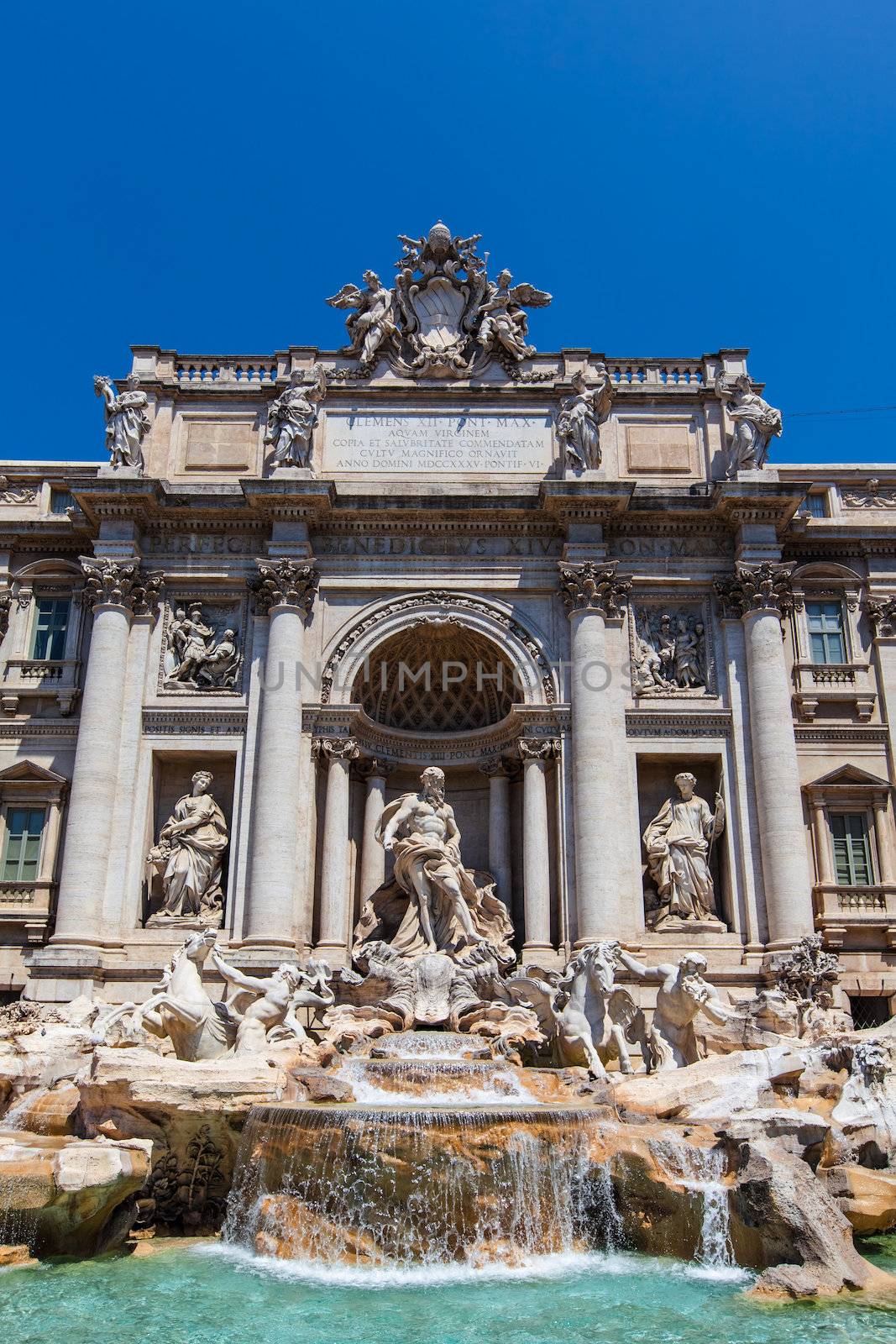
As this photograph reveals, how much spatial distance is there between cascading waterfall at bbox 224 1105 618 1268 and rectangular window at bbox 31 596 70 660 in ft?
44.7

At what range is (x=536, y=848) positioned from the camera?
2234 centimetres

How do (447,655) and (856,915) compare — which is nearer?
(856,915)

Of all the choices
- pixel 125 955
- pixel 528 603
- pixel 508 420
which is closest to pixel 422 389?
pixel 508 420

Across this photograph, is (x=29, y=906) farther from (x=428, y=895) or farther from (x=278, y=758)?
(x=428, y=895)

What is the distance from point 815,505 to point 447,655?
8.76 m

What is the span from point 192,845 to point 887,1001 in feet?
44.1

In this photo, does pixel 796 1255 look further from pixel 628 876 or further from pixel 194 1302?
pixel 628 876

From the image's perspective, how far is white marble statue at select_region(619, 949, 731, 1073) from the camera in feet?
56.5

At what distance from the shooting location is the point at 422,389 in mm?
25188

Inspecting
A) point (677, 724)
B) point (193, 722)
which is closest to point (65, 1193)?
point (193, 722)

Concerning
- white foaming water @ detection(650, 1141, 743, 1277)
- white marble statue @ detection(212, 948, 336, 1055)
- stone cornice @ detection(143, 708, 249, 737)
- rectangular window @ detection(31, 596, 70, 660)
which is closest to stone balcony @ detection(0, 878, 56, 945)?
stone cornice @ detection(143, 708, 249, 737)

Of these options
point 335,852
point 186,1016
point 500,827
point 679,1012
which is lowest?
point 186,1016

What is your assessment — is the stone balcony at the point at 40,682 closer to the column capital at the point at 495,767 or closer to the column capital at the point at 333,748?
the column capital at the point at 333,748

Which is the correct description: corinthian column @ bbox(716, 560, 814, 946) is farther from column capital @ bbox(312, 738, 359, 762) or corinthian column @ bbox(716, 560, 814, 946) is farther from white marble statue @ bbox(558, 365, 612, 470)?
column capital @ bbox(312, 738, 359, 762)
